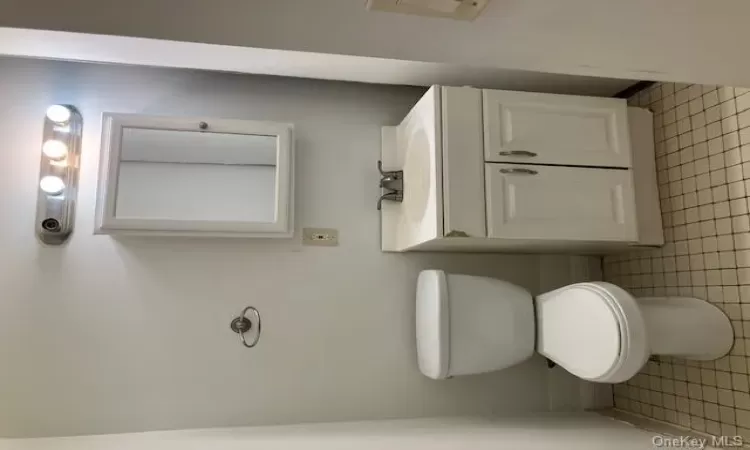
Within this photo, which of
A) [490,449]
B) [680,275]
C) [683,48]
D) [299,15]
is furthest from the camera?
[680,275]

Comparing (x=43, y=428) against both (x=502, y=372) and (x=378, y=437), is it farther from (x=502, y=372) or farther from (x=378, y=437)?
(x=502, y=372)

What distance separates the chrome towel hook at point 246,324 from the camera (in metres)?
2.09

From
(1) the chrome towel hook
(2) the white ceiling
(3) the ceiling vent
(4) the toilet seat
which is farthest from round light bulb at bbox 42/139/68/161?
(4) the toilet seat

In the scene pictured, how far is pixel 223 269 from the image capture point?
83.4 inches

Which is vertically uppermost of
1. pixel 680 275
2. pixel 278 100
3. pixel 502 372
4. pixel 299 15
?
pixel 278 100

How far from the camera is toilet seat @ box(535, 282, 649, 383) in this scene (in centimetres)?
156

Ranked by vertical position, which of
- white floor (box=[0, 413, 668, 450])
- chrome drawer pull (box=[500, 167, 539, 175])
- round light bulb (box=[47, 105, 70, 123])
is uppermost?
round light bulb (box=[47, 105, 70, 123])

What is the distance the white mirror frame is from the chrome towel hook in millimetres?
293

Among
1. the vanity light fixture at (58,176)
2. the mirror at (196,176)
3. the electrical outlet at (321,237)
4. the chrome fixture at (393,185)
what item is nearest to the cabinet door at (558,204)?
the chrome fixture at (393,185)

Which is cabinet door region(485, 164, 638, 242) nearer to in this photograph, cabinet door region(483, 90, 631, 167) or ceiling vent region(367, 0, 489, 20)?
cabinet door region(483, 90, 631, 167)

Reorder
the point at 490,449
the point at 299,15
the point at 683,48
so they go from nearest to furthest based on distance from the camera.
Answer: the point at 299,15
the point at 683,48
the point at 490,449

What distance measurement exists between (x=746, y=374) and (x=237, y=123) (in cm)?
186

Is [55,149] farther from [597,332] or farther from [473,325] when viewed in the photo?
[597,332]

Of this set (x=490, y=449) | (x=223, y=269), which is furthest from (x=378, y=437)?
(x=223, y=269)
